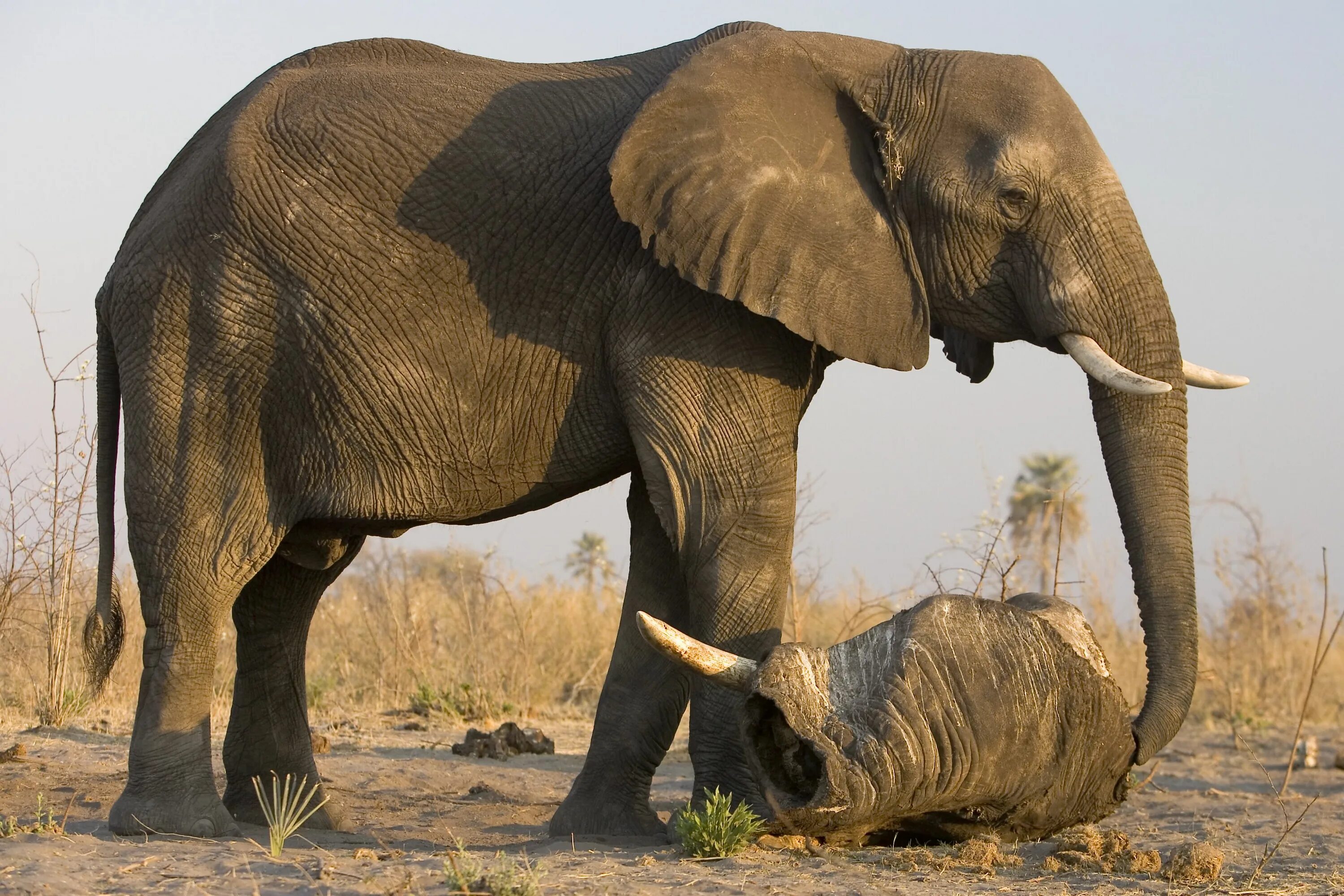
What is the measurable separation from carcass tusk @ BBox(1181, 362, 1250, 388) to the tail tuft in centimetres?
429

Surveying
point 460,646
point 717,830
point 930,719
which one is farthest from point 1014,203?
point 460,646

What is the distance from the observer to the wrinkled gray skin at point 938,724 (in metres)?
4.95

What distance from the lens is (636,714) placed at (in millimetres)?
6168

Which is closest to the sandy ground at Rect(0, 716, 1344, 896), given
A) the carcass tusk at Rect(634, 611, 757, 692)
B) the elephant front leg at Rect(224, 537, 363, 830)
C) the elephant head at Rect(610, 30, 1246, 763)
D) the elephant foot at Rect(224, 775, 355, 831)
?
the elephant foot at Rect(224, 775, 355, 831)

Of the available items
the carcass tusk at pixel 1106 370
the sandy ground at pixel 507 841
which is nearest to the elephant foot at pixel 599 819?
the sandy ground at pixel 507 841

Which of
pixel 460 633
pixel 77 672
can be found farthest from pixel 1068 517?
pixel 77 672

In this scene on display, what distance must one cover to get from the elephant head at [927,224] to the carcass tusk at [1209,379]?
199 millimetres

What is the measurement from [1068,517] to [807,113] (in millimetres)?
22827

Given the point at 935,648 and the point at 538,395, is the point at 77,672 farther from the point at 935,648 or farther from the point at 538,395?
the point at 935,648

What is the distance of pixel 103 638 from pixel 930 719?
346 cm

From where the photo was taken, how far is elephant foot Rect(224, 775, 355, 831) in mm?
6582

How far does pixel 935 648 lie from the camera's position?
199 inches

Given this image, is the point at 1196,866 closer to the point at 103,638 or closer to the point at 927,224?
the point at 927,224

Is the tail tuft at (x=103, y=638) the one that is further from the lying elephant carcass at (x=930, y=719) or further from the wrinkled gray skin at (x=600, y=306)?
the lying elephant carcass at (x=930, y=719)
